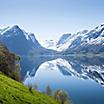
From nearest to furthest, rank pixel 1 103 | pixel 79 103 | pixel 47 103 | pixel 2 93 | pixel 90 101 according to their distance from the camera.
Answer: pixel 1 103
pixel 2 93
pixel 47 103
pixel 79 103
pixel 90 101

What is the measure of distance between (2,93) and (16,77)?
117ft

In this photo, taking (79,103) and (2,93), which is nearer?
(2,93)

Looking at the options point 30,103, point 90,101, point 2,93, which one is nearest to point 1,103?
point 2,93

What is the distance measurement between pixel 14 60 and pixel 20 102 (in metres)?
38.1

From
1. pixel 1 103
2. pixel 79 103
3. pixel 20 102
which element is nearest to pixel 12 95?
pixel 20 102

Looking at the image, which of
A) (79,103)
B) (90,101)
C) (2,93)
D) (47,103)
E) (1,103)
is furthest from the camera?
(90,101)

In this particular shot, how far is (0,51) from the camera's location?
6900cm

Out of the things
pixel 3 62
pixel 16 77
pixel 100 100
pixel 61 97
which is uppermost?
pixel 3 62

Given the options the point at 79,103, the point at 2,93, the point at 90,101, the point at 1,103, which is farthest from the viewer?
the point at 90,101

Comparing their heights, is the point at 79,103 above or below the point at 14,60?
below

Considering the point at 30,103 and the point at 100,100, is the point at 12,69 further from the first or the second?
the point at 100,100

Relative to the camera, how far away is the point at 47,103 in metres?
45.4

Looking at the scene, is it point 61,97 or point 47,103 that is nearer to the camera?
point 47,103

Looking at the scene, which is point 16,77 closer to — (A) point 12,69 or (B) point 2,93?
(A) point 12,69
